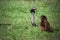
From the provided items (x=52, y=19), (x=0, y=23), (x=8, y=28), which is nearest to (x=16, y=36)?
(x=8, y=28)

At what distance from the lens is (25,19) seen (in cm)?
159

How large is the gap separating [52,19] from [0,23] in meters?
0.57

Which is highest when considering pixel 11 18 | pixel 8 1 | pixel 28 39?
pixel 8 1

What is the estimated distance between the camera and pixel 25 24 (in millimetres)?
1587

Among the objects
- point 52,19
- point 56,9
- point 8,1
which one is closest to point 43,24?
point 52,19

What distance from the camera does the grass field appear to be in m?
1.57

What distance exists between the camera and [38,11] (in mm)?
1606

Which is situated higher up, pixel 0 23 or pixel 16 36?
pixel 0 23

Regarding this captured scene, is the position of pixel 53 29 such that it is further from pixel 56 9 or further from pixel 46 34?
pixel 56 9

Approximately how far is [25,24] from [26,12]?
13cm

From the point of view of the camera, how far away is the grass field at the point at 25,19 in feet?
5.16

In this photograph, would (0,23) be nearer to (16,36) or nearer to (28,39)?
(16,36)

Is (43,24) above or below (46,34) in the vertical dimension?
above

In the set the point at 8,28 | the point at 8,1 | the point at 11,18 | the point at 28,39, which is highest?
the point at 8,1
